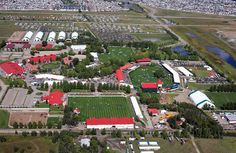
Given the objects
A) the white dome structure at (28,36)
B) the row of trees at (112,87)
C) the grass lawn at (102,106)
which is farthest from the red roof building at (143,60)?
the white dome structure at (28,36)

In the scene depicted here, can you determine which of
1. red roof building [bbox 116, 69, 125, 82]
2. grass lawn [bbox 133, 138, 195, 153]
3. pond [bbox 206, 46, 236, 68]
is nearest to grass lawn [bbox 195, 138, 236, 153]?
grass lawn [bbox 133, 138, 195, 153]

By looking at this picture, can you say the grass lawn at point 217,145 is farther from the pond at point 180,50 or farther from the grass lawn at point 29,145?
the pond at point 180,50

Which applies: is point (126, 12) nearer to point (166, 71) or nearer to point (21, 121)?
point (166, 71)

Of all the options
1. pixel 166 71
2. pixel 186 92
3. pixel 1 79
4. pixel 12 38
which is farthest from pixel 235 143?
pixel 12 38

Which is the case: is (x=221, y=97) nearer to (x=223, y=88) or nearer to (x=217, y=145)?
(x=223, y=88)

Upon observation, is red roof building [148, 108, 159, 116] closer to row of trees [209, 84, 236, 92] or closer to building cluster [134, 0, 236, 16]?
row of trees [209, 84, 236, 92]

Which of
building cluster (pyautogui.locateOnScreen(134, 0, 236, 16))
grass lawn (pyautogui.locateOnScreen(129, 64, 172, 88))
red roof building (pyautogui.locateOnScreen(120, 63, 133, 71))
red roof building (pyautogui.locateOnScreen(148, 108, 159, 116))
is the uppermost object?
building cluster (pyautogui.locateOnScreen(134, 0, 236, 16))

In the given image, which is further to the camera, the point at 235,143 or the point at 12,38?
the point at 12,38
